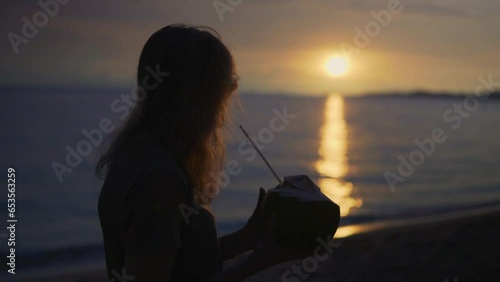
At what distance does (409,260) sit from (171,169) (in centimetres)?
583

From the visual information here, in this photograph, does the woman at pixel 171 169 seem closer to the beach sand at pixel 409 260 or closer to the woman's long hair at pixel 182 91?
the woman's long hair at pixel 182 91

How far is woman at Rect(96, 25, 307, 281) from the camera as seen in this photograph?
1.71 m

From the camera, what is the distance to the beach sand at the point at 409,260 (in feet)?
21.0

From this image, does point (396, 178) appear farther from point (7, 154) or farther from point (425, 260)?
point (7, 154)

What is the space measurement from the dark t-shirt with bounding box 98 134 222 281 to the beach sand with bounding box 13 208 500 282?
467 cm

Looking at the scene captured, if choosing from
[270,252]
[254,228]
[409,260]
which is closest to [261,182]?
[409,260]

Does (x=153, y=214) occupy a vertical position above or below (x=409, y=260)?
below

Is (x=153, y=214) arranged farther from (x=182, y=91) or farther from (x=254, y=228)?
(x=254, y=228)

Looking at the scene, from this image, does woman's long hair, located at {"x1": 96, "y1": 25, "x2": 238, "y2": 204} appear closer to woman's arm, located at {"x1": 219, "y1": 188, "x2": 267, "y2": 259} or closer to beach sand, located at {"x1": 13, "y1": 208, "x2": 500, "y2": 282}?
woman's arm, located at {"x1": 219, "y1": 188, "x2": 267, "y2": 259}

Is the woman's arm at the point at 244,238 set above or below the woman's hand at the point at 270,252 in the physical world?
above

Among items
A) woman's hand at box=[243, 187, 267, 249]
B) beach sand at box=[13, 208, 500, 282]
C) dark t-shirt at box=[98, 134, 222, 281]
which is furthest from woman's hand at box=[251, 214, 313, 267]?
beach sand at box=[13, 208, 500, 282]

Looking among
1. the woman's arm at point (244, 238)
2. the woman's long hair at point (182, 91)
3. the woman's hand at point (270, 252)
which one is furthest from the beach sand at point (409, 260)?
the woman's long hair at point (182, 91)

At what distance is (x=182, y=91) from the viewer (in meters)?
1.90

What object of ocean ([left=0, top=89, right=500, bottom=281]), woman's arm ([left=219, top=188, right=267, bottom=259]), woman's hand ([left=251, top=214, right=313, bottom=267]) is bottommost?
woman's hand ([left=251, top=214, right=313, bottom=267])
